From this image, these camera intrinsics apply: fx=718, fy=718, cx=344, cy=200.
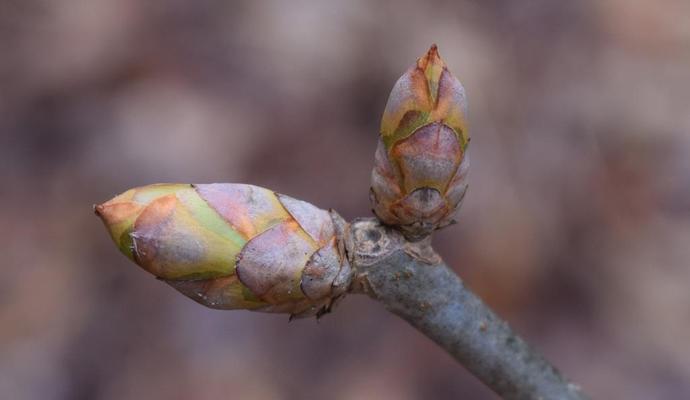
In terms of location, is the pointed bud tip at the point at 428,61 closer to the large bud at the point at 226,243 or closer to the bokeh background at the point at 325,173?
the large bud at the point at 226,243

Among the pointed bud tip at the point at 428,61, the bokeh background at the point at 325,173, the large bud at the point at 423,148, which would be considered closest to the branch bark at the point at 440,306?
the large bud at the point at 423,148

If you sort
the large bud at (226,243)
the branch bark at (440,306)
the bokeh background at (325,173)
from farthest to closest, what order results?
1. the bokeh background at (325,173)
2. the branch bark at (440,306)
3. the large bud at (226,243)

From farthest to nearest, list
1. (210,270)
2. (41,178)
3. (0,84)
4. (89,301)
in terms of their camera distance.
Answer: (0,84), (41,178), (89,301), (210,270)

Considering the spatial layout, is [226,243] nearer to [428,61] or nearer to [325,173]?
[428,61]

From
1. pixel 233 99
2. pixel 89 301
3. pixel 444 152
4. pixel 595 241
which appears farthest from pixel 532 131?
pixel 444 152

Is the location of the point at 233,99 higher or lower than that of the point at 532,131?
lower

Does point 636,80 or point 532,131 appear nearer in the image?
point 532,131

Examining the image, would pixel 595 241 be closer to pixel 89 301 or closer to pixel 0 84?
pixel 89 301
